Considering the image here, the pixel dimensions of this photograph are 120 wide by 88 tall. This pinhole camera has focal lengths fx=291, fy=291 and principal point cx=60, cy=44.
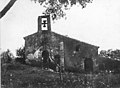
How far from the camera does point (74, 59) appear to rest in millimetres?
32719

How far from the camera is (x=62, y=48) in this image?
3297 centimetres

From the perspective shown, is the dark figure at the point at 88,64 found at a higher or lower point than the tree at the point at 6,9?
lower

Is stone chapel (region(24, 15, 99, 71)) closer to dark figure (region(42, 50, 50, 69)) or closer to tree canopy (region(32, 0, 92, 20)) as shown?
dark figure (region(42, 50, 50, 69))

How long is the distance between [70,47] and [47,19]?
14.0ft

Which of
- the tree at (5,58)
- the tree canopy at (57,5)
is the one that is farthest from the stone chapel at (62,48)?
the tree canopy at (57,5)

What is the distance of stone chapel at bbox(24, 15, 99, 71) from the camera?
106 ft

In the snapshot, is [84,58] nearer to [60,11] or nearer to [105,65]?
[105,65]

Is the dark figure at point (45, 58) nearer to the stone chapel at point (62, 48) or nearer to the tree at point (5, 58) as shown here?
the stone chapel at point (62, 48)

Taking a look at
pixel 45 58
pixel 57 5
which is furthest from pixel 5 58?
pixel 57 5

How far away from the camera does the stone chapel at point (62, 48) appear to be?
3241cm

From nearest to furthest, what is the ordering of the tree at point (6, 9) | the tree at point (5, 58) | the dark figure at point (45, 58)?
the tree at point (6, 9) < the dark figure at point (45, 58) < the tree at point (5, 58)

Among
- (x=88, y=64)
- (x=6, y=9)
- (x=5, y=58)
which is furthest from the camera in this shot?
(x=5, y=58)

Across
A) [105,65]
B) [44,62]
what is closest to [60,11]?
[44,62]

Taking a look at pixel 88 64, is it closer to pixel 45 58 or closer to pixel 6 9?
pixel 45 58
